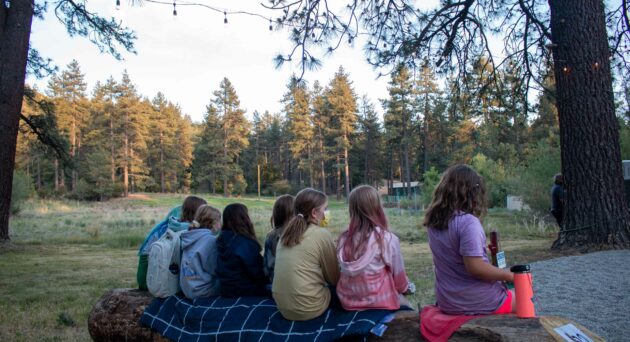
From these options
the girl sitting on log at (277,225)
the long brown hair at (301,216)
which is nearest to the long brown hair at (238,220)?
the girl sitting on log at (277,225)

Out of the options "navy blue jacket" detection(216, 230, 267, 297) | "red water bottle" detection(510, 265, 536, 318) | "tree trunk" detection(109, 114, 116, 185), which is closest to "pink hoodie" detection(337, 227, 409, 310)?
"red water bottle" detection(510, 265, 536, 318)

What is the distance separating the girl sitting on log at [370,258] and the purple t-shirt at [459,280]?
0.91 ft

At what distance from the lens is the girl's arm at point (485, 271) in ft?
9.43

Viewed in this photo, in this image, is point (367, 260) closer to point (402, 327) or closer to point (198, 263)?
point (402, 327)

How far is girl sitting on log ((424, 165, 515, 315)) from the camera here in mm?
2980

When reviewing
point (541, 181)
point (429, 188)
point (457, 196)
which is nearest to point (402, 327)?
point (457, 196)

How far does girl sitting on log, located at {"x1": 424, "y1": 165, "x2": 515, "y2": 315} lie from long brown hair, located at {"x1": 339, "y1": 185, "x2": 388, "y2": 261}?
32cm

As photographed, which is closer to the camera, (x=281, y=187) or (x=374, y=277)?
(x=374, y=277)

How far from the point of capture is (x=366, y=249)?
10.6 ft

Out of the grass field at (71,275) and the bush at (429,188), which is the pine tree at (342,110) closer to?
the bush at (429,188)

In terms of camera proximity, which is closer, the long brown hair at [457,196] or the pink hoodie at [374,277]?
the long brown hair at [457,196]

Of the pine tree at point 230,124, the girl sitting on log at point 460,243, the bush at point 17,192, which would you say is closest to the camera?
the girl sitting on log at point 460,243

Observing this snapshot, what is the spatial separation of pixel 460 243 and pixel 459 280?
257mm

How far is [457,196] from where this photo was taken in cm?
300
